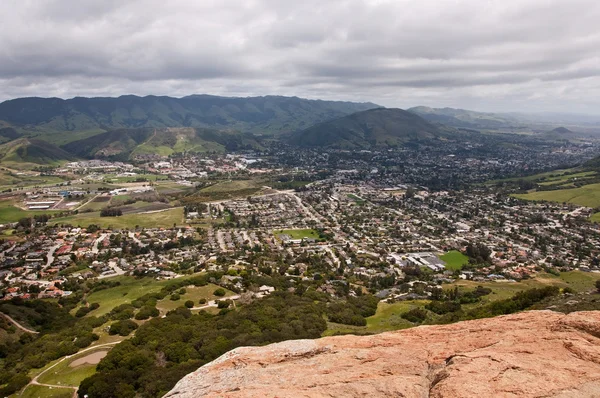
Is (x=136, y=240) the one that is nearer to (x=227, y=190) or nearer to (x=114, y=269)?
(x=114, y=269)

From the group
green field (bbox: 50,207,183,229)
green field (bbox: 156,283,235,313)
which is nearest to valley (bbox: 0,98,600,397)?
green field (bbox: 156,283,235,313)

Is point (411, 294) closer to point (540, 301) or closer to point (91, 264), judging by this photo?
point (540, 301)

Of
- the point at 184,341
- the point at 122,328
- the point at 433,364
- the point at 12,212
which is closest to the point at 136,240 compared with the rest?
the point at 12,212

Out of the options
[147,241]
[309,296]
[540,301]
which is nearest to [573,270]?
[540,301]

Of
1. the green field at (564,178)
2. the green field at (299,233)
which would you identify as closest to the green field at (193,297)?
the green field at (299,233)

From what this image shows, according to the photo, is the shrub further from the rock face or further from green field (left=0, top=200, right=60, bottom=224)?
green field (left=0, top=200, right=60, bottom=224)
